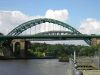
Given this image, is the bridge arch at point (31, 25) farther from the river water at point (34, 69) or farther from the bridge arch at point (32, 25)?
the river water at point (34, 69)

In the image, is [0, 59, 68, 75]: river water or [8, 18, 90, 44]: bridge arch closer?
[0, 59, 68, 75]: river water

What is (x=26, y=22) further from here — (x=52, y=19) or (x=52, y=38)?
(x=52, y=38)

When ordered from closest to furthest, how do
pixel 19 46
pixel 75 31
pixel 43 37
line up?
pixel 43 37 < pixel 75 31 < pixel 19 46

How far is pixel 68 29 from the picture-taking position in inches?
5837

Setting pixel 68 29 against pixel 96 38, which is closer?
pixel 96 38

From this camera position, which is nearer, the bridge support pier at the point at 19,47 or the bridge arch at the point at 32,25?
the bridge arch at the point at 32,25

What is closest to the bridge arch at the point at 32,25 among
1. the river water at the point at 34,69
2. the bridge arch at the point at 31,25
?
the bridge arch at the point at 31,25

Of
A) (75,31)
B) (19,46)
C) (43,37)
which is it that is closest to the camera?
(43,37)

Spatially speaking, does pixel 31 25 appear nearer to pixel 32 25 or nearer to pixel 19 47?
pixel 32 25

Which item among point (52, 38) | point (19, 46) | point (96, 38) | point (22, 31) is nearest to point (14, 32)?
point (22, 31)

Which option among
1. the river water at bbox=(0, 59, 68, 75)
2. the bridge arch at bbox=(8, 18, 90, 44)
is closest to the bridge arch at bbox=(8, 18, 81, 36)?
the bridge arch at bbox=(8, 18, 90, 44)

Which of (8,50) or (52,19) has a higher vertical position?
(52,19)

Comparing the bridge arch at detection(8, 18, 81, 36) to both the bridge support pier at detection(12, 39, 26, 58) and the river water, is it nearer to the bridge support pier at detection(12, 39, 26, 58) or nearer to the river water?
the bridge support pier at detection(12, 39, 26, 58)

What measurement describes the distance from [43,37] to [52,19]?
2072cm
